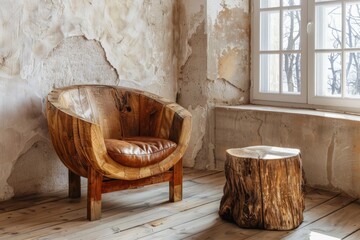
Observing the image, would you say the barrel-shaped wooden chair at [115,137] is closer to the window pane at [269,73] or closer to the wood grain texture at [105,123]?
the wood grain texture at [105,123]

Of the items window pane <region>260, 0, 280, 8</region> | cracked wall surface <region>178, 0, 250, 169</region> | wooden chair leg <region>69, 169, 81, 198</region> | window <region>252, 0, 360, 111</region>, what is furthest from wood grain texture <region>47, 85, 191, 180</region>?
window pane <region>260, 0, 280, 8</region>

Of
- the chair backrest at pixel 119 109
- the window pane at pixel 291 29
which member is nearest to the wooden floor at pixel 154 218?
the chair backrest at pixel 119 109

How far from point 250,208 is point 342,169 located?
1004 mm

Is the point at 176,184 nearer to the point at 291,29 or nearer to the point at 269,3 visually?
the point at 291,29

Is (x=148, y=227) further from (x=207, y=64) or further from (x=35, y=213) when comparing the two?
(x=207, y=64)

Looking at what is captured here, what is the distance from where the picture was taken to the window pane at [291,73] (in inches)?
158

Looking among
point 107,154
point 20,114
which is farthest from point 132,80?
point 107,154

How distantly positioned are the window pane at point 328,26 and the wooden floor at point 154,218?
120cm

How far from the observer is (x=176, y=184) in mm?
3252

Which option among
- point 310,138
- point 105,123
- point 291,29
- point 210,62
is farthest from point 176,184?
point 291,29

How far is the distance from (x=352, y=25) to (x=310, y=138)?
3.07 ft

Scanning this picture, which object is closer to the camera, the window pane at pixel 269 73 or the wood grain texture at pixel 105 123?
the wood grain texture at pixel 105 123

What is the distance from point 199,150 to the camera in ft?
14.0

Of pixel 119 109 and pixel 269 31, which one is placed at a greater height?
pixel 269 31
